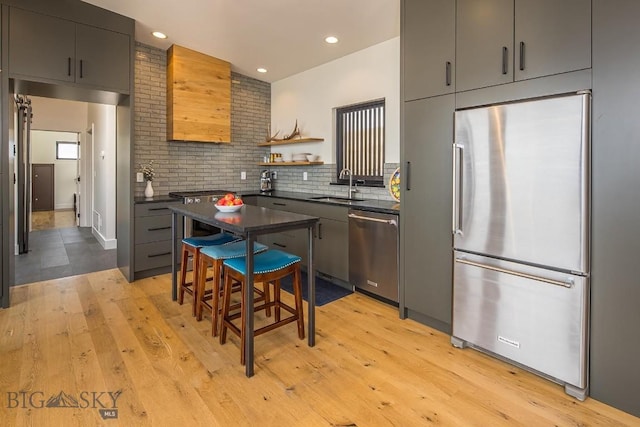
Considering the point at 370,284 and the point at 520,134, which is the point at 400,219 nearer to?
the point at 370,284

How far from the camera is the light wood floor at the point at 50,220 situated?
7715mm

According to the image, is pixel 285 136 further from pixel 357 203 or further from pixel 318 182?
pixel 357 203

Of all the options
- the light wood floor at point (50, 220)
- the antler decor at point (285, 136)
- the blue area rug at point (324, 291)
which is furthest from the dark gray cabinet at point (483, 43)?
the light wood floor at point (50, 220)

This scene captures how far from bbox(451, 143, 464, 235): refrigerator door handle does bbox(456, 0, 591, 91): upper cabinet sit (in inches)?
17.1

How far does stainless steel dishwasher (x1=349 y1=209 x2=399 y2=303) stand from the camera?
3078 mm

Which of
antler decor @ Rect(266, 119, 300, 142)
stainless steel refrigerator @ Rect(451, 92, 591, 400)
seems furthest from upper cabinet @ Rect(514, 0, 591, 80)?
antler decor @ Rect(266, 119, 300, 142)

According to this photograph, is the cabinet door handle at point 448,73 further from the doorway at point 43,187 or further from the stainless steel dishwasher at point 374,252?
the doorway at point 43,187

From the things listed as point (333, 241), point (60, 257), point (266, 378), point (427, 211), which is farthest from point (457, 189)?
point (60, 257)

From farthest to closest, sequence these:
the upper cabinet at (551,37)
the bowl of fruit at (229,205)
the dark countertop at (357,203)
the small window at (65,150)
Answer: the small window at (65,150), the dark countertop at (357,203), the bowl of fruit at (229,205), the upper cabinet at (551,37)

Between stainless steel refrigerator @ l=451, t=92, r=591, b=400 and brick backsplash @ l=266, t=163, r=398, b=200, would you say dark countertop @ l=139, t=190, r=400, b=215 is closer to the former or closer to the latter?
brick backsplash @ l=266, t=163, r=398, b=200

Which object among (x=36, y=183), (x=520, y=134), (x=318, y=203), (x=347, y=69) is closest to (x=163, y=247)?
(x=318, y=203)

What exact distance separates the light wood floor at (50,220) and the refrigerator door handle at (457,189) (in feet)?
27.6

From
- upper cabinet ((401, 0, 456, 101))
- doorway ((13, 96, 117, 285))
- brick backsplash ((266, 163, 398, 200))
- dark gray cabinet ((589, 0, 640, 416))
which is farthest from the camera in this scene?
doorway ((13, 96, 117, 285))

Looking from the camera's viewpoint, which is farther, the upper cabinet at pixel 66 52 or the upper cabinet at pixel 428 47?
the upper cabinet at pixel 66 52
